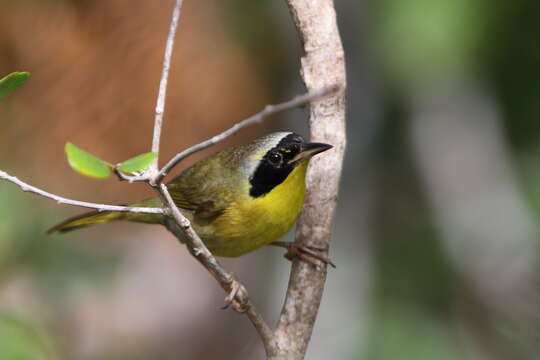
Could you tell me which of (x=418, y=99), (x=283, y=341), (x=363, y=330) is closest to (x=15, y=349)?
(x=283, y=341)

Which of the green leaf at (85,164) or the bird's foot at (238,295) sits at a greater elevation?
the green leaf at (85,164)

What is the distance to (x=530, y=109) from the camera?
5699mm

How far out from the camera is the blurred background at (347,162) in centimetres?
527

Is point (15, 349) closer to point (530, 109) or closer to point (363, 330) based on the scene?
point (363, 330)

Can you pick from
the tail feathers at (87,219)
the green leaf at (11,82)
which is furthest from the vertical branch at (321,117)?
the green leaf at (11,82)

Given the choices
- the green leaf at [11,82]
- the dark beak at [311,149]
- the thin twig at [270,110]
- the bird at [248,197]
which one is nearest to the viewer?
the thin twig at [270,110]

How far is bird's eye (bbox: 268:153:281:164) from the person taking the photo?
371 cm

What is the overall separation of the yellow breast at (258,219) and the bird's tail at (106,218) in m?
0.36

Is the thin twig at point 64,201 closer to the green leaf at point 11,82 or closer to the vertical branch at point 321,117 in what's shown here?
the green leaf at point 11,82

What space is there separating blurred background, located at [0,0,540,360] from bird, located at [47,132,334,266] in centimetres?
136

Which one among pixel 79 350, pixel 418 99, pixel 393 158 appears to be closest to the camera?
pixel 418 99

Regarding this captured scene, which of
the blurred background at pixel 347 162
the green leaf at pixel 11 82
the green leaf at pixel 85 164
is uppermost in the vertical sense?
the green leaf at pixel 11 82

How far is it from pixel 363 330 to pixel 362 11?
269cm

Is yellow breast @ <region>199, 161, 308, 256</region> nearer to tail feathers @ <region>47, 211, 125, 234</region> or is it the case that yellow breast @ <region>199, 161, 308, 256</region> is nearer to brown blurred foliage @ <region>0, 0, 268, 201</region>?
tail feathers @ <region>47, 211, 125, 234</region>
